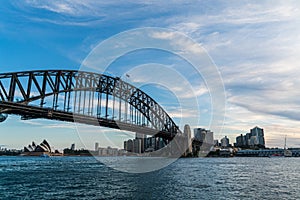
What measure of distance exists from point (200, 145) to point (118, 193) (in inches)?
5680

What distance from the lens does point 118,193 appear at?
27.7 metres

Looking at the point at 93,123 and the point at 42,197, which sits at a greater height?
the point at 93,123

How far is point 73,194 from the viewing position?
27031 millimetres

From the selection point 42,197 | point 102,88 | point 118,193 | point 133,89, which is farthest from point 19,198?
point 133,89

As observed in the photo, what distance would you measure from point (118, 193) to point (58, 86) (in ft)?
164

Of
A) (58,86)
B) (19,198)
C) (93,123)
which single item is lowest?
(19,198)

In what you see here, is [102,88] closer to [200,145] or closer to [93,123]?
[93,123]

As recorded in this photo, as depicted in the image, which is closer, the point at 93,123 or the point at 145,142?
the point at 93,123

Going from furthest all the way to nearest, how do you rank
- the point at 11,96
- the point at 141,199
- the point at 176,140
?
the point at 176,140 → the point at 11,96 → the point at 141,199

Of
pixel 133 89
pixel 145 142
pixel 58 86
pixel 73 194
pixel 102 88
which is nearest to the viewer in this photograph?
pixel 73 194

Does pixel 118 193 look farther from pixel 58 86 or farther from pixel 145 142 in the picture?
pixel 145 142

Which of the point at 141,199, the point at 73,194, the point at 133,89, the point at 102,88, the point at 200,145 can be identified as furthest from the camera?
the point at 200,145

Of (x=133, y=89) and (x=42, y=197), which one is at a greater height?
(x=133, y=89)

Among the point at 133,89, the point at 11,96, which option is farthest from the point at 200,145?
the point at 11,96
